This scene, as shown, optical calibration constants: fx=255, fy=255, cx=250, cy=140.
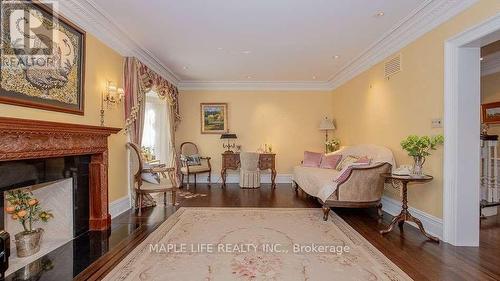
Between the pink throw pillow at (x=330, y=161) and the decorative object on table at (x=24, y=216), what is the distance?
4.96m

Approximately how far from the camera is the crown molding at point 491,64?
4684 mm

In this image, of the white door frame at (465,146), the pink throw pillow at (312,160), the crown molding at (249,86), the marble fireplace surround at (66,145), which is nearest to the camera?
the marble fireplace surround at (66,145)

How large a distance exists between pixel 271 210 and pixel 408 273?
7.64ft

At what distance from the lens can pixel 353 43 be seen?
14.5 ft

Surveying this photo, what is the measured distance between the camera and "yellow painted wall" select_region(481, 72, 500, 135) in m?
4.88

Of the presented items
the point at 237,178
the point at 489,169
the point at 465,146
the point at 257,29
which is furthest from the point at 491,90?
the point at 237,178

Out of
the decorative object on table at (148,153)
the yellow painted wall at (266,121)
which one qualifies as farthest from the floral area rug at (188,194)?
the yellow painted wall at (266,121)

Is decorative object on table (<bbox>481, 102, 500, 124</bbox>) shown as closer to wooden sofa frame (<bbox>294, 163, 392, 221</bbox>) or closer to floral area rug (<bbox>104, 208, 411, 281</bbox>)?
wooden sofa frame (<bbox>294, 163, 392, 221</bbox>)

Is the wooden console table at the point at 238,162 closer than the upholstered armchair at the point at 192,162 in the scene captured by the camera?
No

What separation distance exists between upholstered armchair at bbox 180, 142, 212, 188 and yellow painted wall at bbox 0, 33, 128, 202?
7.17 feet

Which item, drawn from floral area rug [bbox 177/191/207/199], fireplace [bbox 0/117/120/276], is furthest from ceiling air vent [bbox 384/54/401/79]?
fireplace [bbox 0/117/120/276]

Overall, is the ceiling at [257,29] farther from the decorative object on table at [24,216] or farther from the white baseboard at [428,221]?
the white baseboard at [428,221]

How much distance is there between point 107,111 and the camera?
386 cm

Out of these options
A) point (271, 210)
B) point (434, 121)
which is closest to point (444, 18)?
point (434, 121)
